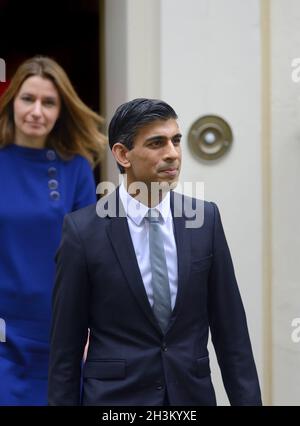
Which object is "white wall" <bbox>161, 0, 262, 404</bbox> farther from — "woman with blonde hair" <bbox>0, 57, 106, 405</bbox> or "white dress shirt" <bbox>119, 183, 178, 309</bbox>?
"white dress shirt" <bbox>119, 183, 178, 309</bbox>

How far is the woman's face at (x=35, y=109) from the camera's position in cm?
375

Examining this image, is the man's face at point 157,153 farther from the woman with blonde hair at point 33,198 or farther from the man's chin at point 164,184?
the woman with blonde hair at point 33,198

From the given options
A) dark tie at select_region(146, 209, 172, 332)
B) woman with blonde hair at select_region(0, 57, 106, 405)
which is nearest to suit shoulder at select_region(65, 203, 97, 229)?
dark tie at select_region(146, 209, 172, 332)

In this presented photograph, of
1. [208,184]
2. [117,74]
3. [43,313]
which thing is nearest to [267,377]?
[208,184]

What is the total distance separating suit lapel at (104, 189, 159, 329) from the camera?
282 centimetres

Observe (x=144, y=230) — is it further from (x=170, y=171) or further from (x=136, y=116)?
(x=136, y=116)

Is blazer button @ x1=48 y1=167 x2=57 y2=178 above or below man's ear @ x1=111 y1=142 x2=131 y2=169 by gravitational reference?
below

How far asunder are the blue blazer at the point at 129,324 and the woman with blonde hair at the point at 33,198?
74 cm

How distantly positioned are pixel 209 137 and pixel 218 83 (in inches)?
10.5

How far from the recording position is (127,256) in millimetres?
2871

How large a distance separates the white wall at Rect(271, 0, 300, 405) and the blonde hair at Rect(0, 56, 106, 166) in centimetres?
96
